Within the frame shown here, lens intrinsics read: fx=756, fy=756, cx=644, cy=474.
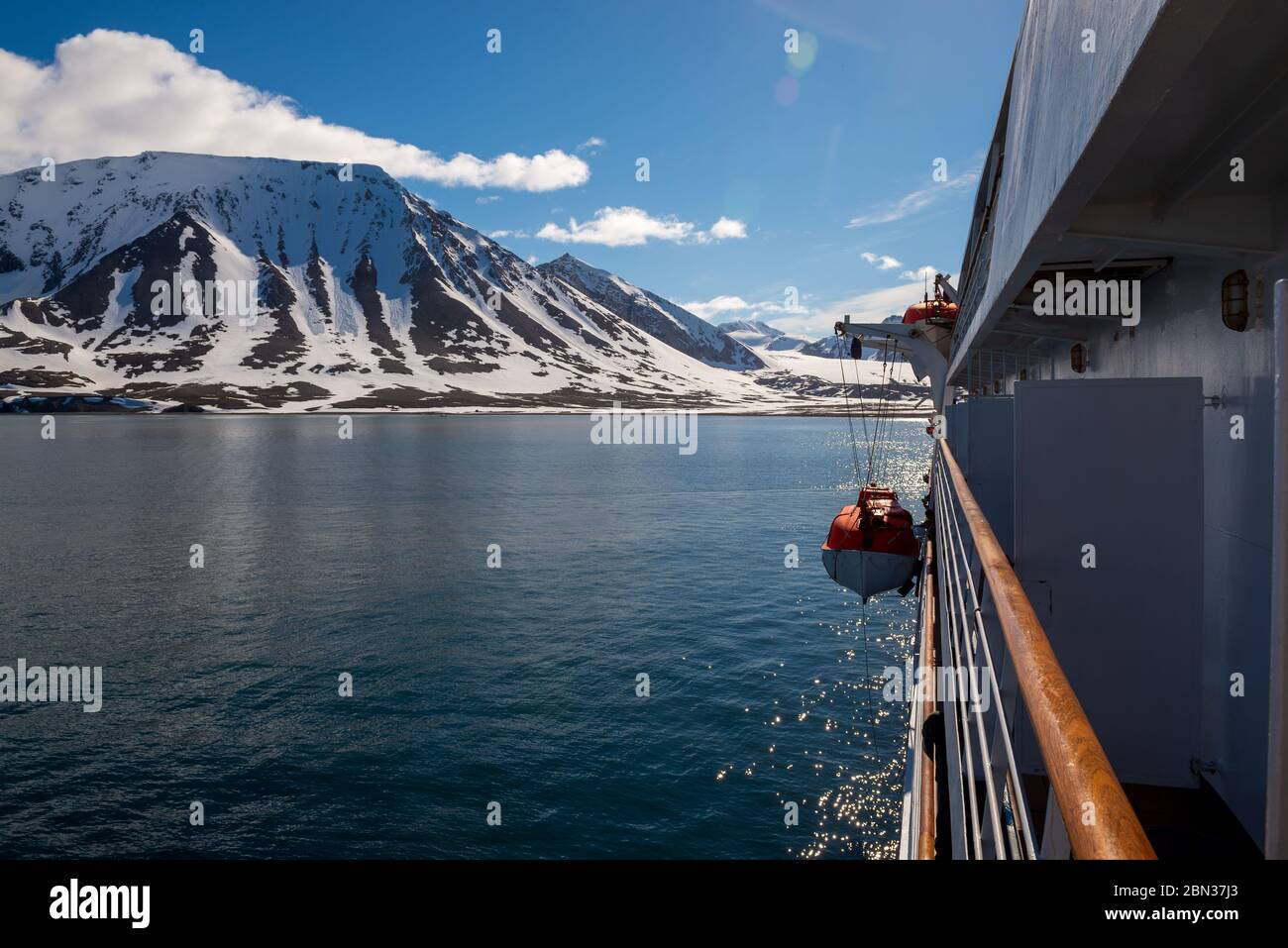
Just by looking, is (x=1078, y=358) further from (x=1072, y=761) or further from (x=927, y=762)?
(x=1072, y=761)

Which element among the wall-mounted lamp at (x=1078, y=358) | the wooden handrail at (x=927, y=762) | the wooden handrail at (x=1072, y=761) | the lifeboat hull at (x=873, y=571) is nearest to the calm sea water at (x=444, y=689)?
the lifeboat hull at (x=873, y=571)

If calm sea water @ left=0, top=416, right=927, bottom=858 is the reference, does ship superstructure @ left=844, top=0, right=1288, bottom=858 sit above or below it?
above

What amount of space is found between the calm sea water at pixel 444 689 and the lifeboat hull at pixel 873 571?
216cm

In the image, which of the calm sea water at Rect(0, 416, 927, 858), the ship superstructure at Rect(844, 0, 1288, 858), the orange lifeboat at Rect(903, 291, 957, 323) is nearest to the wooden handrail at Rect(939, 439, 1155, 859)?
the ship superstructure at Rect(844, 0, 1288, 858)

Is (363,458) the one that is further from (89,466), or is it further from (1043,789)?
(1043,789)

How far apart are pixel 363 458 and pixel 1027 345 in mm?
69384

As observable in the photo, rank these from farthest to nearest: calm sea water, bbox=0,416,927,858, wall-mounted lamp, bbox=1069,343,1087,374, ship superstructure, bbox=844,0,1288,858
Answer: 1. calm sea water, bbox=0,416,927,858
2. wall-mounted lamp, bbox=1069,343,1087,374
3. ship superstructure, bbox=844,0,1288,858

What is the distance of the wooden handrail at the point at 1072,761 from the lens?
53.5 inches

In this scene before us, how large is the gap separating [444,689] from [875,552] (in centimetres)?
1029

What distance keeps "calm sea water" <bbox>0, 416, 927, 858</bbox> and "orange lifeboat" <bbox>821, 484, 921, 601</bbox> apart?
2.26 m

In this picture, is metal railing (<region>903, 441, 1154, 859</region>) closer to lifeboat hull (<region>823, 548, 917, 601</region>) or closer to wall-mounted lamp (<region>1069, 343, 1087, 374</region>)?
wall-mounted lamp (<region>1069, 343, 1087, 374</region>)

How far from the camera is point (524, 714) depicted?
15.5 meters

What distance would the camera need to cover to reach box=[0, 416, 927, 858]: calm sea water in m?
11.9
